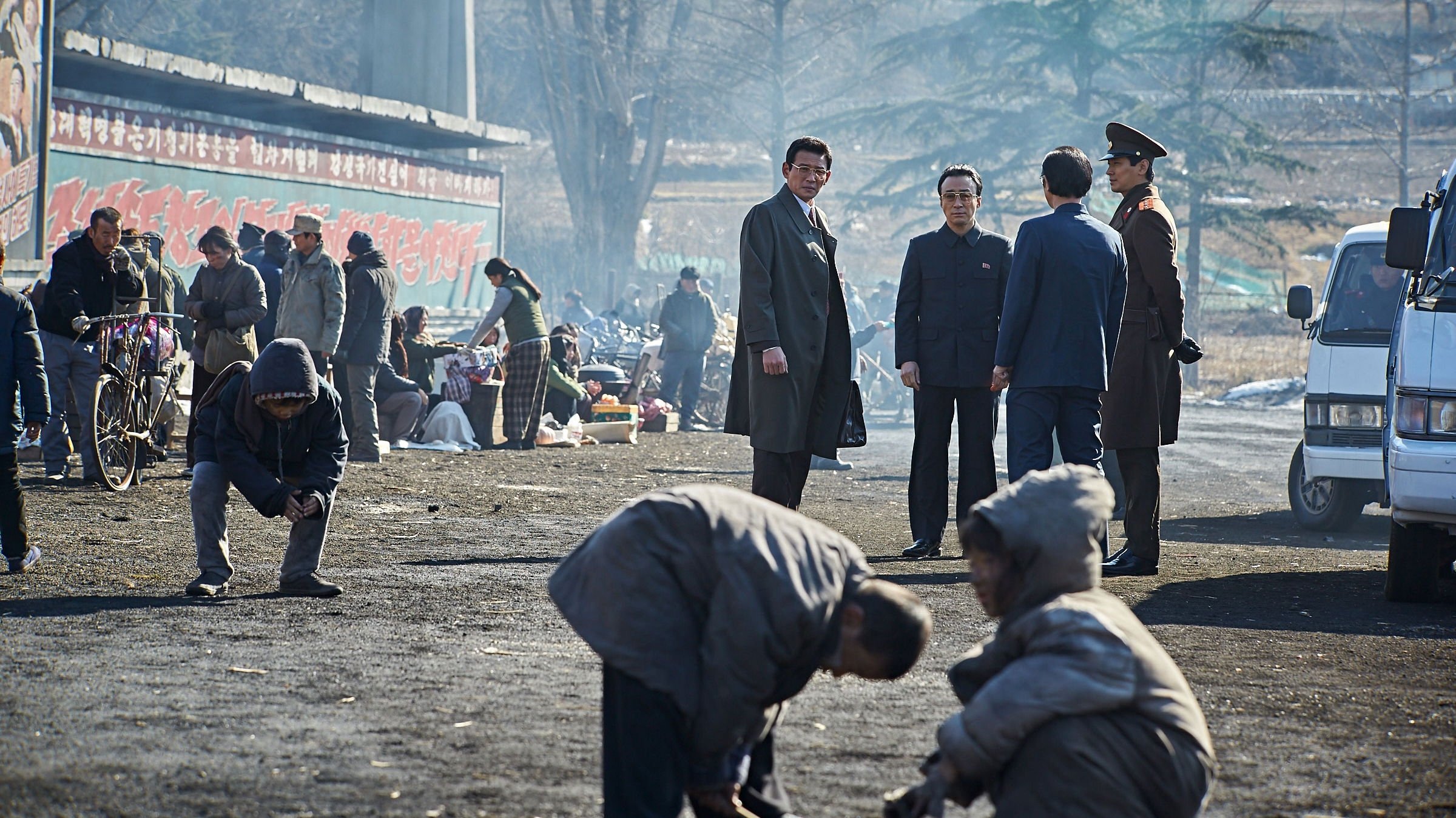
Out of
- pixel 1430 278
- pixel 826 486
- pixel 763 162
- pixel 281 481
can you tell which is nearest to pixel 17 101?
pixel 826 486

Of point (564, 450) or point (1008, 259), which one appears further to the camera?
point (564, 450)

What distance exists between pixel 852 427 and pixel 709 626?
515 centimetres

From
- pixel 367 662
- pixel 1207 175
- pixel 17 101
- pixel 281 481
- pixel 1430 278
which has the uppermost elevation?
pixel 1207 175

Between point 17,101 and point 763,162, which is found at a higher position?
point 763,162

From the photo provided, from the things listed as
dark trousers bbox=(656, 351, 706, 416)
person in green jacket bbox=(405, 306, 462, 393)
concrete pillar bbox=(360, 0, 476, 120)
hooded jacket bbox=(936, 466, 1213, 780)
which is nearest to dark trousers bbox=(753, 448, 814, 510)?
hooded jacket bbox=(936, 466, 1213, 780)

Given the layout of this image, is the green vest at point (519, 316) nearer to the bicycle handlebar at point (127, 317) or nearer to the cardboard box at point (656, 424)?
the cardboard box at point (656, 424)

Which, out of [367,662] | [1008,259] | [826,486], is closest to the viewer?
[367,662]

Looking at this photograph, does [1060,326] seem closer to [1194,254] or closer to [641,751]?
[641,751]

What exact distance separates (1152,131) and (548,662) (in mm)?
33127

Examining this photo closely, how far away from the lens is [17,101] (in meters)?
16.3

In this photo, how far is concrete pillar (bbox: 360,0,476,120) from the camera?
31.6 meters

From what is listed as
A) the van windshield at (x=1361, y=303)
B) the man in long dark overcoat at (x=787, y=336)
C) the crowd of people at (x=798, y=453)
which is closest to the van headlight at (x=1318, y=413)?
the van windshield at (x=1361, y=303)

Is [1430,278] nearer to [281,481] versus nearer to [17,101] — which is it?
[281,481]

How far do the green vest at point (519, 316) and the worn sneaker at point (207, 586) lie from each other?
8.95 metres
